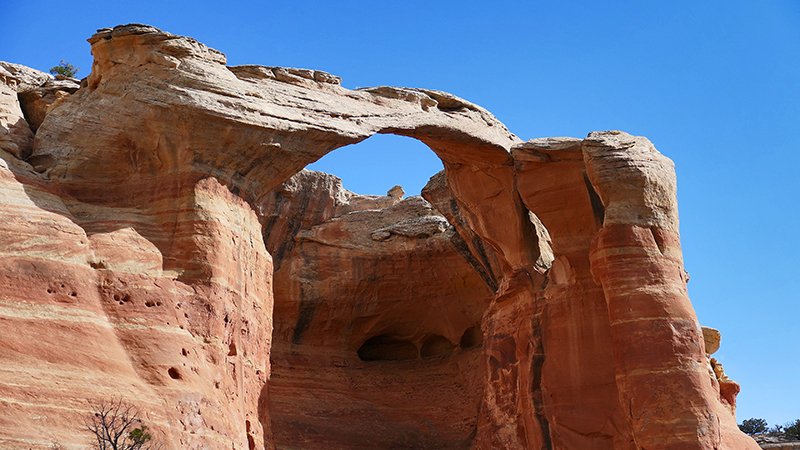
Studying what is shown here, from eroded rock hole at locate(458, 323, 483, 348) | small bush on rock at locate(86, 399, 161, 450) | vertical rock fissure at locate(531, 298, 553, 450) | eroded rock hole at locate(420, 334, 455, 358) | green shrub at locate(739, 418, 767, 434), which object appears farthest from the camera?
green shrub at locate(739, 418, 767, 434)

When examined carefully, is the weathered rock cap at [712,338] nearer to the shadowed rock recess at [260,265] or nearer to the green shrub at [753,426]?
the shadowed rock recess at [260,265]

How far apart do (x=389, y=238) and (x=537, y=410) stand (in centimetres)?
993

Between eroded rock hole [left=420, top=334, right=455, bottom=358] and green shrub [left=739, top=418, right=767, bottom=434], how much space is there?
2018cm

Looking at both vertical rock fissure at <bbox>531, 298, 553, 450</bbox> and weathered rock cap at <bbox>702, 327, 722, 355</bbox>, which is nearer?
vertical rock fissure at <bbox>531, 298, 553, 450</bbox>

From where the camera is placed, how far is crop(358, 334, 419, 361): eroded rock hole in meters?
31.6

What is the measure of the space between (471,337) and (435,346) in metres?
1.52

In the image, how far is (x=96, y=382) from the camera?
1388 cm

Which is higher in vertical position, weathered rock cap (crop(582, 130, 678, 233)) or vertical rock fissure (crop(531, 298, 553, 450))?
weathered rock cap (crop(582, 130, 678, 233))

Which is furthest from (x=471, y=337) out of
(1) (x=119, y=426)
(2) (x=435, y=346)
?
(1) (x=119, y=426)

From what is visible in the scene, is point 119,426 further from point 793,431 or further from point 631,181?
point 793,431

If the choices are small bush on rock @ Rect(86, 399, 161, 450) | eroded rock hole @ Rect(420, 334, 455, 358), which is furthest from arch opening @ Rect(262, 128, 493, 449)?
small bush on rock @ Rect(86, 399, 161, 450)

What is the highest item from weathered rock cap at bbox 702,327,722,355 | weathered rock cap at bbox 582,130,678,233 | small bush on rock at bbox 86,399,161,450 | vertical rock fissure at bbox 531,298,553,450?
weathered rock cap at bbox 582,130,678,233

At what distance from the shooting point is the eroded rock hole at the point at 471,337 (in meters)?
30.4

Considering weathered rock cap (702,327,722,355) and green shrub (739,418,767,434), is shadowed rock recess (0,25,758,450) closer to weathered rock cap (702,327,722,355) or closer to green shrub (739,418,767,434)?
weathered rock cap (702,327,722,355)
